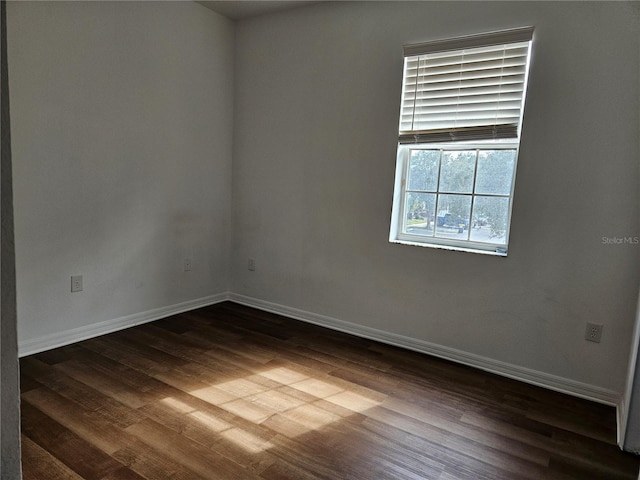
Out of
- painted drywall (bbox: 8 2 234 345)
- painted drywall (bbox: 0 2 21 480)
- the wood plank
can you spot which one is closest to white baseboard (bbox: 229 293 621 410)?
painted drywall (bbox: 8 2 234 345)

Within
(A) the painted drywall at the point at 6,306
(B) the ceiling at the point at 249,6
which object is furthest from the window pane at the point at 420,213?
(A) the painted drywall at the point at 6,306

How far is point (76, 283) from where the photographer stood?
2861mm

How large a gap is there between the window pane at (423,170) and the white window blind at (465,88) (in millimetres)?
123

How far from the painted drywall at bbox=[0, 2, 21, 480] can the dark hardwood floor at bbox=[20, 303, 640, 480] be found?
1185 mm

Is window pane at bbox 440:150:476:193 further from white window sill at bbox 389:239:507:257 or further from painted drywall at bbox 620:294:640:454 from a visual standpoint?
painted drywall at bbox 620:294:640:454

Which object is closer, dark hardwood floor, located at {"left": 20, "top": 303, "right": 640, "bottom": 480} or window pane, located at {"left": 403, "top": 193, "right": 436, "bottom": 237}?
dark hardwood floor, located at {"left": 20, "top": 303, "right": 640, "bottom": 480}

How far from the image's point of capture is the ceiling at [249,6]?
3.30m

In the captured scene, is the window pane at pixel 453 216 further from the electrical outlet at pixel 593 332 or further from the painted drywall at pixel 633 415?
the painted drywall at pixel 633 415

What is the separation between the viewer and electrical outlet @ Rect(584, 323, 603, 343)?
2412 millimetres

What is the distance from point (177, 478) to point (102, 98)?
2.51 metres

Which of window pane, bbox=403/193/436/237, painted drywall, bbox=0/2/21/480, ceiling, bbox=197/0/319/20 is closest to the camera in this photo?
painted drywall, bbox=0/2/21/480

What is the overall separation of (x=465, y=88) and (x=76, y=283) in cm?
300

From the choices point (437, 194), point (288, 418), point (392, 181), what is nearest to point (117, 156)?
point (392, 181)

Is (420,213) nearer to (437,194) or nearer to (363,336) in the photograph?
(437,194)
